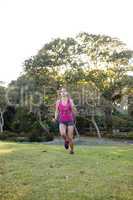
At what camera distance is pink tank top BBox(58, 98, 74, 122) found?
9500mm

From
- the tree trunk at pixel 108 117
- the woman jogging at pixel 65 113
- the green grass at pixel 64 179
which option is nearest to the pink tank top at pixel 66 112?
the woman jogging at pixel 65 113

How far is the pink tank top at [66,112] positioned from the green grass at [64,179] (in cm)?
145

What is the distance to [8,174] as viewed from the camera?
6457 millimetres

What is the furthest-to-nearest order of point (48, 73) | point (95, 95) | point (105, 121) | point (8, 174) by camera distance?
point (105, 121) < point (48, 73) < point (95, 95) < point (8, 174)

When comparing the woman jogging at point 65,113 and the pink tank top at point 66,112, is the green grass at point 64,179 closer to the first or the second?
the woman jogging at point 65,113

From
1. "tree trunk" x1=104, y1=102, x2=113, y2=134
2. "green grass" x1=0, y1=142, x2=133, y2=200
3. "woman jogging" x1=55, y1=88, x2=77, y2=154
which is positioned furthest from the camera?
"tree trunk" x1=104, y1=102, x2=113, y2=134

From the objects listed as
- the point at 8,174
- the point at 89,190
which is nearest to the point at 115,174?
the point at 89,190

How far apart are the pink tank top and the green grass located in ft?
4.74

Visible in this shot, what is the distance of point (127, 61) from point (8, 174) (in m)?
38.5

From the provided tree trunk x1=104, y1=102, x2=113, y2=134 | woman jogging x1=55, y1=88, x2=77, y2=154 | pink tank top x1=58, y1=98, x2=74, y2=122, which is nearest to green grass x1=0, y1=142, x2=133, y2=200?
woman jogging x1=55, y1=88, x2=77, y2=154

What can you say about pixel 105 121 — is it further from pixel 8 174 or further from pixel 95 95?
pixel 8 174

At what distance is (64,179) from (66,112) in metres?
3.60

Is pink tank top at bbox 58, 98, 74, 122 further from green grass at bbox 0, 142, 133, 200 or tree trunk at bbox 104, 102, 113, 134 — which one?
tree trunk at bbox 104, 102, 113, 134

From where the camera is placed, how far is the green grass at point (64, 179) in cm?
512
